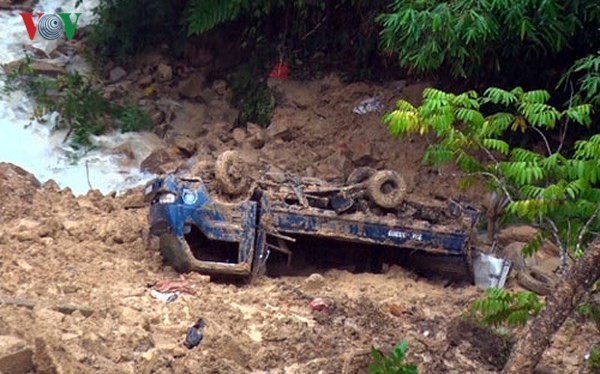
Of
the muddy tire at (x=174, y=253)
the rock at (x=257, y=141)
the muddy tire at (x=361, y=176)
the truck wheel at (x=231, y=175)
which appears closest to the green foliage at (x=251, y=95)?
the rock at (x=257, y=141)

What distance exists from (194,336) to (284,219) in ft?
5.05

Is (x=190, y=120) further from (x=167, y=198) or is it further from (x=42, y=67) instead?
(x=167, y=198)

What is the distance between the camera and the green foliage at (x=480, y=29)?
273 inches

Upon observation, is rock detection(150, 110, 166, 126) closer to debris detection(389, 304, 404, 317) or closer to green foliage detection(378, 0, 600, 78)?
green foliage detection(378, 0, 600, 78)

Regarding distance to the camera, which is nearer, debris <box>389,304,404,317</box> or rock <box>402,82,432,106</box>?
debris <box>389,304,404,317</box>

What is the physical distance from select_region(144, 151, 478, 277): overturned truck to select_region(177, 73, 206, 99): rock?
4195 millimetres

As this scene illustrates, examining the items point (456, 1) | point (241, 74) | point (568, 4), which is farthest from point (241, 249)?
point (241, 74)

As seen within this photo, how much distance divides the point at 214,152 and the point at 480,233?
120 inches

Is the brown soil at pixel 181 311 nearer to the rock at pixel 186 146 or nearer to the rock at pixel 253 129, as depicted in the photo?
the rock at pixel 186 146

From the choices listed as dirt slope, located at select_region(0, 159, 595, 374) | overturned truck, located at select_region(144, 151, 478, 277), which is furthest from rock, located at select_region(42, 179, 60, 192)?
overturned truck, located at select_region(144, 151, 478, 277)

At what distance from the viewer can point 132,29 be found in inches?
437

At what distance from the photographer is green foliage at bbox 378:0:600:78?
694 centimetres

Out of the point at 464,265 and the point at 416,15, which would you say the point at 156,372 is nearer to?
the point at 464,265

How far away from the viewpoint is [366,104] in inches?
372
